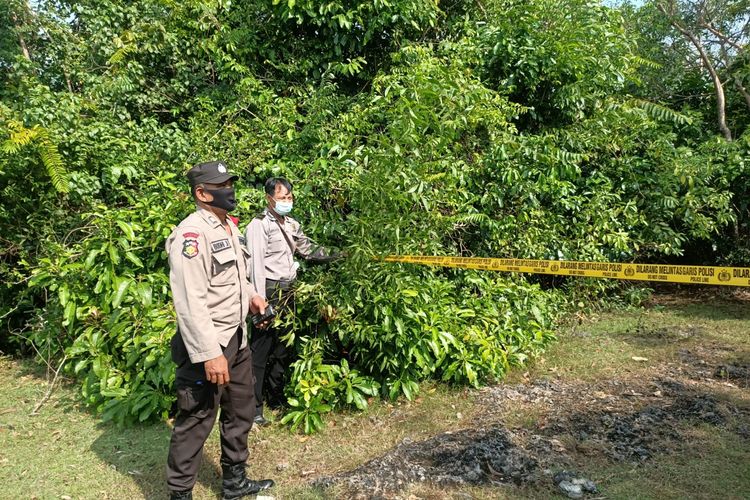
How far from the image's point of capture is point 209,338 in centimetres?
266

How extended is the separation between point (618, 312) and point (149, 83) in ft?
21.2

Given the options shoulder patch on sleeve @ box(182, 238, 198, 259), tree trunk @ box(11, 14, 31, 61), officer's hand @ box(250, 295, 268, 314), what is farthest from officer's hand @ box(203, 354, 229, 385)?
tree trunk @ box(11, 14, 31, 61)

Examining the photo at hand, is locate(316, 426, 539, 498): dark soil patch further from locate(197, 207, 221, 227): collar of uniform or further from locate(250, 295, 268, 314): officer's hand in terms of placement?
locate(197, 207, 221, 227): collar of uniform

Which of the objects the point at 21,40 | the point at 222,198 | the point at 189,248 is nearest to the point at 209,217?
the point at 222,198

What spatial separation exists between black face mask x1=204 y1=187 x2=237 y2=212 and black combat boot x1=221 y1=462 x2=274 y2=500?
1.46 m

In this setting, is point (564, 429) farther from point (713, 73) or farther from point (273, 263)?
point (713, 73)

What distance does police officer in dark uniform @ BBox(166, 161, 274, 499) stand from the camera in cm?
268

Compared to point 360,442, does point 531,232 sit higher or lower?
higher

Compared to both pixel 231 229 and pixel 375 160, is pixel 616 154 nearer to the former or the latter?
pixel 375 160

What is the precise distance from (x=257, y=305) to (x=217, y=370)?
0.85m

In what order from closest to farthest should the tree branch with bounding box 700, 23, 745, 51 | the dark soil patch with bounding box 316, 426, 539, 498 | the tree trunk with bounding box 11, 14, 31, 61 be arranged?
1. the dark soil patch with bounding box 316, 426, 539, 498
2. the tree branch with bounding box 700, 23, 745, 51
3. the tree trunk with bounding box 11, 14, 31, 61

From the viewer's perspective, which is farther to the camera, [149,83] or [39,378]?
[149,83]

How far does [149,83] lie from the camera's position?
6.62m

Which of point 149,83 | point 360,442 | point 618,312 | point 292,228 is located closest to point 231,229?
point 292,228
